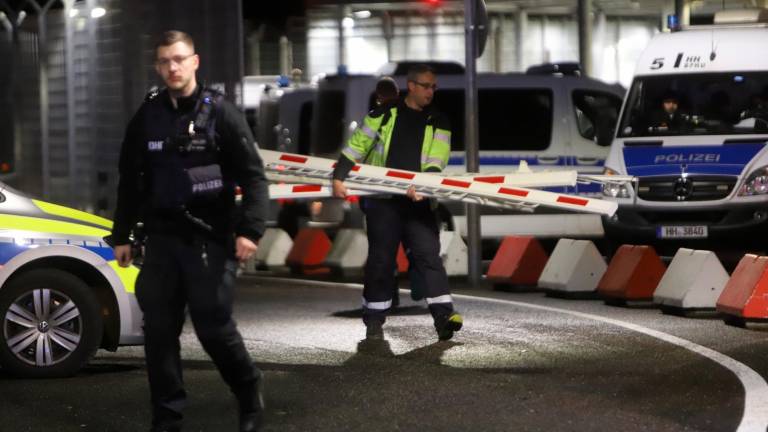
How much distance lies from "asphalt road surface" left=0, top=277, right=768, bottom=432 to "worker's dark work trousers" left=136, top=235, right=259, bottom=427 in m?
0.56

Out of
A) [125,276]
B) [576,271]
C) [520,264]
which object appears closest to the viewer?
[125,276]

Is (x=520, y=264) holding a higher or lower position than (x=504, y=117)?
lower

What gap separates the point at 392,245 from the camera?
12.2 metres

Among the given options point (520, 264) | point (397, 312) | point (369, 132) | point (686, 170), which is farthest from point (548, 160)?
point (369, 132)

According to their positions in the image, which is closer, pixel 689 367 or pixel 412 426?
pixel 412 426

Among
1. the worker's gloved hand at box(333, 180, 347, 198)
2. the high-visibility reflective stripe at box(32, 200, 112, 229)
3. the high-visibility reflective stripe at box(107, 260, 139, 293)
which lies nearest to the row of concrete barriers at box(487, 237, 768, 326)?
the worker's gloved hand at box(333, 180, 347, 198)

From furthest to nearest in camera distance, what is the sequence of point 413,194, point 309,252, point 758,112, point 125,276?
point 309,252
point 758,112
point 413,194
point 125,276

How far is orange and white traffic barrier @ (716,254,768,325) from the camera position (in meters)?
12.5

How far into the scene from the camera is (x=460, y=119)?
2033 centimetres

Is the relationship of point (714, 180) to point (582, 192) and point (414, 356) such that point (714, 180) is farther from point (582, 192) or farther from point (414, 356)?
point (414, 356)

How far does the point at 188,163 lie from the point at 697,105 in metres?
10.8

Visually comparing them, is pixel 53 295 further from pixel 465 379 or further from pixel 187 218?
pixel 187 218

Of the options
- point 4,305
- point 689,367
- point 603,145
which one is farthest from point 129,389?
point 603,145

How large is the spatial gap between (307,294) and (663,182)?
11.7 ft
